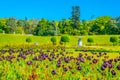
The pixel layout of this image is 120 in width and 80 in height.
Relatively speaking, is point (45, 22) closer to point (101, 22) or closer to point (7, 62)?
point (101, 22)

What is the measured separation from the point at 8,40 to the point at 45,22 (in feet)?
153

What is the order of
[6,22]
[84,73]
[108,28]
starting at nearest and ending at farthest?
[84,73], [108,28], [6,22]

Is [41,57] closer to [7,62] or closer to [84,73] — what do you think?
[7,62]

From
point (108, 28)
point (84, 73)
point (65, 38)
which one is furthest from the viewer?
point (108, 28)

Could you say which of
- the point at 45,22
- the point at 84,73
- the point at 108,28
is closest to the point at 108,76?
the point at 84,73

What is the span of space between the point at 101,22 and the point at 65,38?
66097 mm

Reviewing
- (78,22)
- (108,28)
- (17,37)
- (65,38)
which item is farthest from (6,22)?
(65,38)

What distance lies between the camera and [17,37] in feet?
255

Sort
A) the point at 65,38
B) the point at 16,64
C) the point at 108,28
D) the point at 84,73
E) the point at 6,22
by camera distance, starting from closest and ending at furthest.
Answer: the point at 84,73 → the point at 16,64 → the point at 65,38 → the point at 108,28 → the point at 6,22

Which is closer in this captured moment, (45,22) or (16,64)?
(16,64)

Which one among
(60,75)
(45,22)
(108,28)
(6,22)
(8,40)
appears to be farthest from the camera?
(6,22)

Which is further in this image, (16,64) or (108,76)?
(16,64)

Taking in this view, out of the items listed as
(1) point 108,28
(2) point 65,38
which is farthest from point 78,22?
(2) point 65,38

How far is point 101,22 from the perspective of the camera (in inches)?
4749
